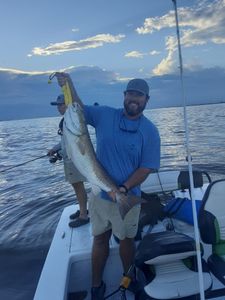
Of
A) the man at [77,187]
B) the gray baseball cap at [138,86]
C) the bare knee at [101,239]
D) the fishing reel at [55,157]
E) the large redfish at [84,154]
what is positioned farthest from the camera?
the fishing reel at [55,157]

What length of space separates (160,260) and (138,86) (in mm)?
1824

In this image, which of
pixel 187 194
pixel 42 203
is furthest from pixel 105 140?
pixel 42 203

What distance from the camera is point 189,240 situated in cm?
373

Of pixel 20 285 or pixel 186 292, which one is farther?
pixel 20 285

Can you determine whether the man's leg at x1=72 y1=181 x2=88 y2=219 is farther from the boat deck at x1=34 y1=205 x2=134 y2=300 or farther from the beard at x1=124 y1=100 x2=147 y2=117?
the beard at x1=124 y1=100 x2=147 y2=117

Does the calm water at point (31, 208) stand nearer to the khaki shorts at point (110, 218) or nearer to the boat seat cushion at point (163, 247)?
the khaki shorts at point (110, 218)

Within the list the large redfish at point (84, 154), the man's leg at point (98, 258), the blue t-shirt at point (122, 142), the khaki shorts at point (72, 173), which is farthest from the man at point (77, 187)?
the large redfish at point (84, 154)

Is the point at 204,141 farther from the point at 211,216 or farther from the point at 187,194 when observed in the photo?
the point at 211,216

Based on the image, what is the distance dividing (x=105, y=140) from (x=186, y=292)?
5.77 ft

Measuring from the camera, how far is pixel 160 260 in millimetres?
3613

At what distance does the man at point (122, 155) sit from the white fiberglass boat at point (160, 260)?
0.32m

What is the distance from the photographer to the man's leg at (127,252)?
4242 millimetres

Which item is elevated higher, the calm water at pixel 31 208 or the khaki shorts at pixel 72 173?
the khaki shorts at pixel 72 173

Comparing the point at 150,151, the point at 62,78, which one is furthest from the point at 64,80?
the point at 150,151
